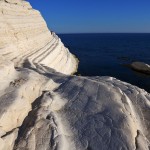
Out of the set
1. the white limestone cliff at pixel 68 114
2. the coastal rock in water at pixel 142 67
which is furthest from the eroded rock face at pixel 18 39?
the coastal rock in water at pixel 142 67

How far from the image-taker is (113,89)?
9.59 meters

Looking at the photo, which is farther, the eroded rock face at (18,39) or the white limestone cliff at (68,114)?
the eroded rock face at (18,39)

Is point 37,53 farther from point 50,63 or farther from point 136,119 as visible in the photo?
point 136,119

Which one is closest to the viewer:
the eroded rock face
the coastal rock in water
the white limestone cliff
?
the white limestone cliff

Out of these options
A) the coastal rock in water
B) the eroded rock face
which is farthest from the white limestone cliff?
the coastal rock in water

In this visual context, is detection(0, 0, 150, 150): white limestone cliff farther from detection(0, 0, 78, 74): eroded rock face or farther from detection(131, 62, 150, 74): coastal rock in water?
detection(131, 62, 150, 74): coastal rock in water

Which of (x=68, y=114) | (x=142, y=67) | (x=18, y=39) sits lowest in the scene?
(x=142, y=67)

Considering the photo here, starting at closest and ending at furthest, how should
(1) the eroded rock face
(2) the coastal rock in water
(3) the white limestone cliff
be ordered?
1. (3) the white limestone cliff
2. (1) the eroded rock face
3. (2) the coastal rock in water

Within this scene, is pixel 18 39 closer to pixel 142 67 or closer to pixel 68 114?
pixel 68 114

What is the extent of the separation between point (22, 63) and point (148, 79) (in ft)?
50.4

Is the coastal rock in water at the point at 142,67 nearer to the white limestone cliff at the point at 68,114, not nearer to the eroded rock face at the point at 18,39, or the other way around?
the eroded rock face at the point at 18,39

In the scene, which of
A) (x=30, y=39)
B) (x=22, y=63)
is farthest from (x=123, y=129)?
(x=30, y=39)

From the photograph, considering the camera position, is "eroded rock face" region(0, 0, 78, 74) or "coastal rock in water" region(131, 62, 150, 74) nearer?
"eroded rock face" region(0, 0, 78, 74)

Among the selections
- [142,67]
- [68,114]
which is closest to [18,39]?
[68,114]
